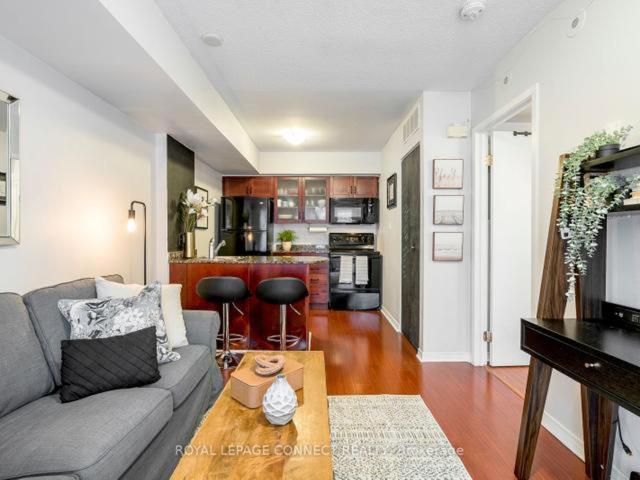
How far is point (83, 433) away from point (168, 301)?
3.58 feet

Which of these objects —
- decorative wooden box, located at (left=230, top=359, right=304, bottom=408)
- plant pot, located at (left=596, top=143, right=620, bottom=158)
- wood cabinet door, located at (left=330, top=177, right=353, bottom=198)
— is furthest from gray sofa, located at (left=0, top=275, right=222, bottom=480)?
wood cabinet door, located at (left=330, top=177, right=353, bottom=198)

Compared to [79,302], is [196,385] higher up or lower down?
lower down

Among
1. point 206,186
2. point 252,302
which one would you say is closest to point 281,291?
point 252,302

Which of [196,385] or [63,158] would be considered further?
[63,158]

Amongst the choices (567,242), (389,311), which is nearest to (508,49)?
(567,242)

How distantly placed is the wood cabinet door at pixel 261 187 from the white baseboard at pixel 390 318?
8.80ft

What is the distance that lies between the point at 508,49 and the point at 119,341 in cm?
327

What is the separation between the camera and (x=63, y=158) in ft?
7.54

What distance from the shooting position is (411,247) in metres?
3.84

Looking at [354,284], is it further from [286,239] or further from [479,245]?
[479,245]

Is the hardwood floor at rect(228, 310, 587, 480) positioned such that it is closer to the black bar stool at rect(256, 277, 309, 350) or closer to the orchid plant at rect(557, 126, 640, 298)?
the black bar stool at rect(256, 277, 309, 350)

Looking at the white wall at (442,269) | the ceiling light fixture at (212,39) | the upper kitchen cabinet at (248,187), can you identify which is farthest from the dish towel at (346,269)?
the ceiling light fixture at (212,39)

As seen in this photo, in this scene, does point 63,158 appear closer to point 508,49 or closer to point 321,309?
point 508,49

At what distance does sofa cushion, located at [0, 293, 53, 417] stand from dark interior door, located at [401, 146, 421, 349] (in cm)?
306
